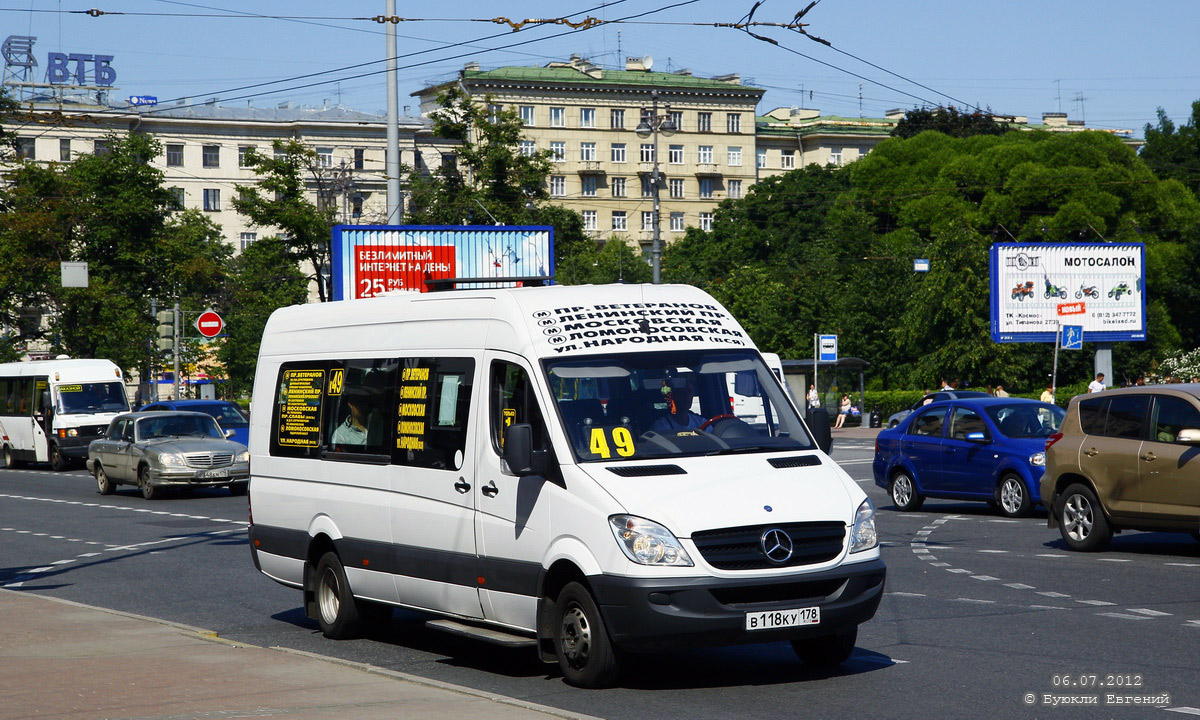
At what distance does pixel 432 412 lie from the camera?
9.94 meters

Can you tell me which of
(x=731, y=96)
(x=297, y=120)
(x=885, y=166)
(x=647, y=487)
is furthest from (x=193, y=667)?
(x=731, y=96)

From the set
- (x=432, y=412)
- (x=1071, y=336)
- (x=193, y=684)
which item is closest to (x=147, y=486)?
(x=432, y=412)

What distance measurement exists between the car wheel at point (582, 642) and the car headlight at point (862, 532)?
1.50 metres

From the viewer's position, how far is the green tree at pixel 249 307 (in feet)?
211

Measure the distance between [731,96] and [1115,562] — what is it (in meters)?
116

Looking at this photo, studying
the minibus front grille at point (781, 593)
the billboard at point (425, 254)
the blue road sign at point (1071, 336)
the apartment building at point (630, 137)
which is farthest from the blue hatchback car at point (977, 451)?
the apartment building at point (630, 137)

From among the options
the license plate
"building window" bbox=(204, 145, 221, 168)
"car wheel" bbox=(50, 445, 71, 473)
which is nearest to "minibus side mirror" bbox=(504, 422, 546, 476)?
the license plate

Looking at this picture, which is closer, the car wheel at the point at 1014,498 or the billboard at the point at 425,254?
the car wheel at the point at 1014,498

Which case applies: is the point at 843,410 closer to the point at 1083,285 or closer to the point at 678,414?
the point at 1083,285

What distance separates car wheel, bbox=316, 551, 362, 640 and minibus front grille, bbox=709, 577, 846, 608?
11.9 ft

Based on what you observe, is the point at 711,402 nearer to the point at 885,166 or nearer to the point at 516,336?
the point at 516,336

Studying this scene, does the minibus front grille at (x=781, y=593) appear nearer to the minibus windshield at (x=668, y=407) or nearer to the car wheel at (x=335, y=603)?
the minibus windshield at (x=668, y=407)

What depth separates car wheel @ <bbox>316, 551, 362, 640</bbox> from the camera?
1083 cm

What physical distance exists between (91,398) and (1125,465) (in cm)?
3178
